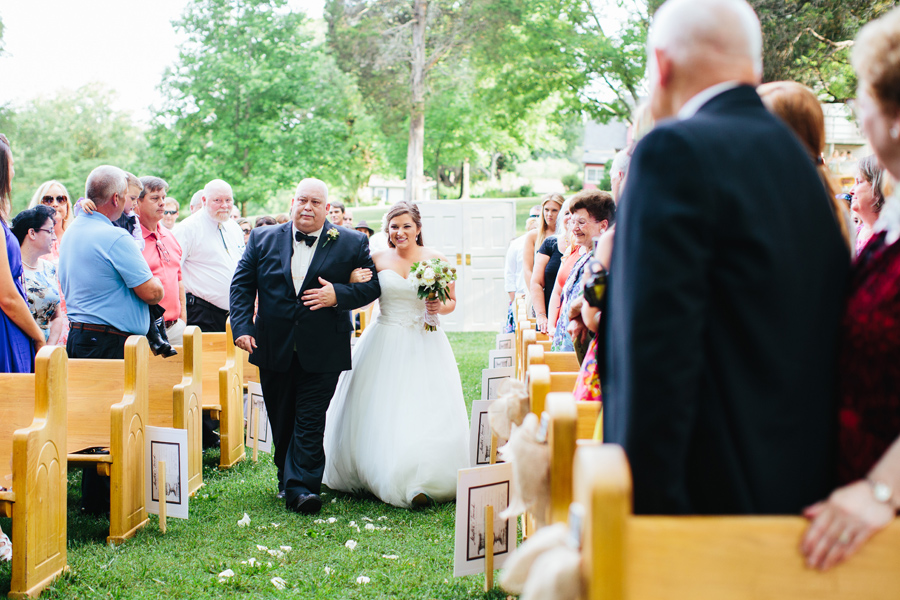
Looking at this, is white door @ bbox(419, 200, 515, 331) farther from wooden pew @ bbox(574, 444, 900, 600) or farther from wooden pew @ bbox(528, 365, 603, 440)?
wooden pew @ bbox(574, 444, 900, 600)

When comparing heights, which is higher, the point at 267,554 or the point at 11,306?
the point at 11,306

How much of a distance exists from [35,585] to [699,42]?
383cm

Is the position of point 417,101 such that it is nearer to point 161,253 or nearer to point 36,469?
point 161,253

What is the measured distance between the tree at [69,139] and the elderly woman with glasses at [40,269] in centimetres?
4076

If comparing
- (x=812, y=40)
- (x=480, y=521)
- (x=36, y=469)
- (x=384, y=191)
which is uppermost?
(x=384, y=191)

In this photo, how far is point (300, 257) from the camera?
566 cm

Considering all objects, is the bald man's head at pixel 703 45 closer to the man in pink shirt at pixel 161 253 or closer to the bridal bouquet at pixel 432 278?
the bridal bouquet at pixel 432 278

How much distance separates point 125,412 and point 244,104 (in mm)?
23289

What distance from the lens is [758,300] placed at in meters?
1.37

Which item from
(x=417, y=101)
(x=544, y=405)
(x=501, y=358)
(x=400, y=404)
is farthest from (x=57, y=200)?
(x=417, y=101)

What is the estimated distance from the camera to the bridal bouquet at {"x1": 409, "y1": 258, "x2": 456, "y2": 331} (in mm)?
5941

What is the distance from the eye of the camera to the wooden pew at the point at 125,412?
14.8 ft

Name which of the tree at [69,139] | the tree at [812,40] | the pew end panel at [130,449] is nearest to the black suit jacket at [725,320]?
the pew end panel at [130,449]

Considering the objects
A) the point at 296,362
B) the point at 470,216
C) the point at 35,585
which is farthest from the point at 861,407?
the point at 470,216
